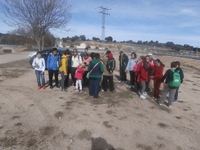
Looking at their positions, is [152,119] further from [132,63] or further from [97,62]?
[132,63]

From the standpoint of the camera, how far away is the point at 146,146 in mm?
3705

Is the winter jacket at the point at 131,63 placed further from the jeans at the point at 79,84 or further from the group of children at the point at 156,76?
the jeans at the point at 79,84

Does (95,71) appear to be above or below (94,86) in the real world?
above

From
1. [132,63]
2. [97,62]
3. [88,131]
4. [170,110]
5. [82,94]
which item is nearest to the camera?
[88,131]

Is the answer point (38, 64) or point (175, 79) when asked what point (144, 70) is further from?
point (38, 64)

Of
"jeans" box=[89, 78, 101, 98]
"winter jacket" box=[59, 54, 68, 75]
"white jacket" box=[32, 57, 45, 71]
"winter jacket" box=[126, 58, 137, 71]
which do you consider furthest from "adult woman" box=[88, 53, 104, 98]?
"winter jacket" box=[126, 58, 137, 71]

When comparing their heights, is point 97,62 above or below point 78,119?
→ above

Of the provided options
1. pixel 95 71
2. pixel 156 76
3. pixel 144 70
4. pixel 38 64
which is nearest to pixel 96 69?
pixel 95 71

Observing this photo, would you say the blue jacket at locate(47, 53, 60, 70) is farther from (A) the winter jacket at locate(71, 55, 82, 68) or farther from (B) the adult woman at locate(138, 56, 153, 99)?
(B) the adult woman at locate(138, 56, 153, 99)

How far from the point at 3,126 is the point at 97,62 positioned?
3.39 metres

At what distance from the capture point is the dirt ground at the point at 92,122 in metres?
3.72

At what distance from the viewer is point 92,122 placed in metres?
4.55

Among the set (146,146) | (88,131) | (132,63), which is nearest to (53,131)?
(88,131)

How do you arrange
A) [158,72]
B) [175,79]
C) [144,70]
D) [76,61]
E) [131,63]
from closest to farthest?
[175,79], [144,70], [158,72], [76,61], [131,63]
